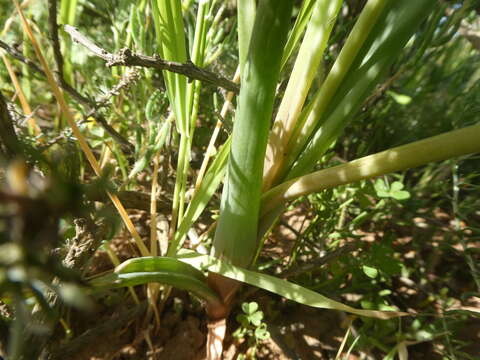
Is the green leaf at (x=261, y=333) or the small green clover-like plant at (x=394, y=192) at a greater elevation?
the small green clover-like plant at (x=394, y=192)

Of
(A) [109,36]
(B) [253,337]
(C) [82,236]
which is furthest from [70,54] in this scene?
(B) [253,337]

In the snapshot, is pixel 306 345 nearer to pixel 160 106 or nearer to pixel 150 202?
pixel 150 202

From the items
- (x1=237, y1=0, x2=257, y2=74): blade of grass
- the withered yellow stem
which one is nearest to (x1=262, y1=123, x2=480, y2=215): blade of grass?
(x1=237, y1=0, x2=257, y2=74): blade of grass

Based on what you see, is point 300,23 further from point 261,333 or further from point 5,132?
point 261,333

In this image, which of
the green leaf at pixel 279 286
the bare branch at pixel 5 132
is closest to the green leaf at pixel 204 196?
the green leaf at pixel 279 286

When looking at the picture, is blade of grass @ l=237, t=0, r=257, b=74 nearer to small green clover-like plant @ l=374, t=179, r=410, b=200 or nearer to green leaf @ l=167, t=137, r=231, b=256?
green leaf @ l=167, t=137, r=231, b=256

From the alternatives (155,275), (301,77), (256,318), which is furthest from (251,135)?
(256,318)

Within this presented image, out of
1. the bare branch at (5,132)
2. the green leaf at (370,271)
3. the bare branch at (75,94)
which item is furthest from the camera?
the green leaf at (370,271)

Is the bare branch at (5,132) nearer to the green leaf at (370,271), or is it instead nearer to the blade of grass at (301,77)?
the blade of grass at (301,77)
